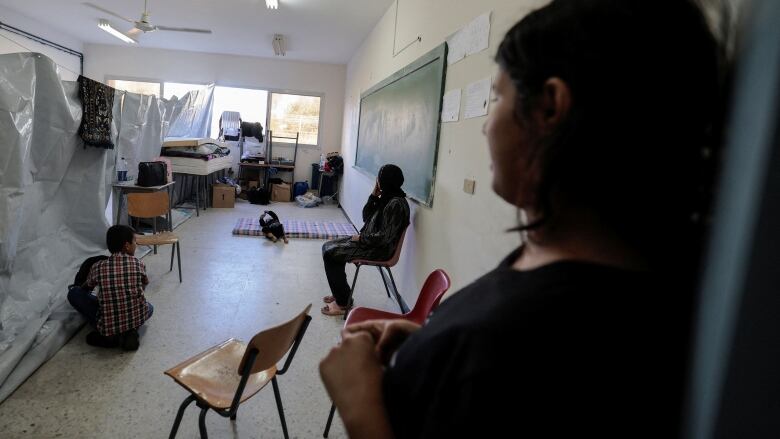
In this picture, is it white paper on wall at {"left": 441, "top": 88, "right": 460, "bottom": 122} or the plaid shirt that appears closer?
the plaid shirt

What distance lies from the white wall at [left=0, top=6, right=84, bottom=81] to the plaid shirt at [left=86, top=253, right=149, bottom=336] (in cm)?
552

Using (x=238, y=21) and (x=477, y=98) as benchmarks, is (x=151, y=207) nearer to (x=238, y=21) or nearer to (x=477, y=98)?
(x=477, y=98)

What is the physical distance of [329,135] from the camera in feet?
29.2

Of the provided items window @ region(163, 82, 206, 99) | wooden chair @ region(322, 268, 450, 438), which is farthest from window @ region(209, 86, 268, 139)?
wooden chair @ region(322, 268, 450, 438)

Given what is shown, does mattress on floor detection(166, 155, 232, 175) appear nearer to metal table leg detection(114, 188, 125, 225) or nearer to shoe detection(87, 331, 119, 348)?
metal table leg detection(114, 188, 125, 225)

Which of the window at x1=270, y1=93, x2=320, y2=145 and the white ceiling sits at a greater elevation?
the white ceiling

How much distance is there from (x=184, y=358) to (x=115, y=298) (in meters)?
0.50

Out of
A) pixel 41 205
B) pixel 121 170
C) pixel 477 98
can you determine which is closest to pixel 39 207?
pixel 41 205

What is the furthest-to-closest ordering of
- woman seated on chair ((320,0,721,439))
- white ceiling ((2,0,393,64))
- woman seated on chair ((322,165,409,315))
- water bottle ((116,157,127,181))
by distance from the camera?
1. white ceiling ((2,0,393,64))
2. water bottle ((116,157,127,181))
3. woman seated on chair ((322,165,409,315))
4. woman seated on chair ((320,0,721,439))

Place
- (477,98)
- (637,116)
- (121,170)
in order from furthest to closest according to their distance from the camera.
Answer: (121,170)
(477,98)
(637,116)

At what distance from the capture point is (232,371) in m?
1.60

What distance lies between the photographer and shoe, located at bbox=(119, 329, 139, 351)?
2301 millimetres

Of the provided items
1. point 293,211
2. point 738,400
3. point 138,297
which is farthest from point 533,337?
point 293,211

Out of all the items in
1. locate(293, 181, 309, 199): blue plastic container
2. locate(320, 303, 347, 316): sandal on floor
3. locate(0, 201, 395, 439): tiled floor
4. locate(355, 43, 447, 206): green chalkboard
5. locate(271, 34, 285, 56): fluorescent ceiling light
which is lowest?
locate(0, 201, 395, 439): tiled floor
